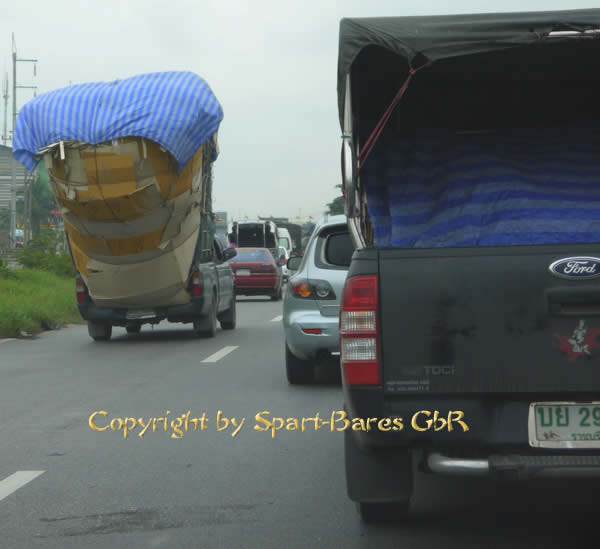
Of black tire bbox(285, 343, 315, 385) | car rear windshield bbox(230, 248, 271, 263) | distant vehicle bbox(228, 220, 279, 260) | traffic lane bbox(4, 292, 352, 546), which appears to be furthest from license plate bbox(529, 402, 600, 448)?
distant vehicle bbox(228, 220, 279, 260)

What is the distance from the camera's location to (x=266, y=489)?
5934 mm

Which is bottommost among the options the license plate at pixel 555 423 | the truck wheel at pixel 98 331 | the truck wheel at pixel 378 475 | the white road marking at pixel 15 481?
the truck wheel at pixel 98 331

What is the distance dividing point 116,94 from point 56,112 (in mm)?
836

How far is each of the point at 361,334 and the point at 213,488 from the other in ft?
6.81

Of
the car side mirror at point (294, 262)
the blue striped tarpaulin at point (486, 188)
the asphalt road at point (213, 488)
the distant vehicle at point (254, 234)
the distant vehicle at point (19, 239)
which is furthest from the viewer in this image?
the distant vehicle at point (19, 239)

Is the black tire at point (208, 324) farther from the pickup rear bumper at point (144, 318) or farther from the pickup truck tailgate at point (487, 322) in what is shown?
the pickup truck tailgate at point (487, 322)

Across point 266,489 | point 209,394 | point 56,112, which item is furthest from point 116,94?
point 266,489

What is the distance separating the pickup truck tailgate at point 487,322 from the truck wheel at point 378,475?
460mm

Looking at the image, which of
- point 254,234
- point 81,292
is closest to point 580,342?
point 81,292

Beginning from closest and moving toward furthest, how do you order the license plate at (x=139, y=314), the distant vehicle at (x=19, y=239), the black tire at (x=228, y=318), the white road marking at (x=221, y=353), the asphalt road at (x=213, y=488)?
the asphalt road at (x=213, y=488), the white road marking at (x=221, y=353), the license plate at (x=139, y=314), the black tire at (x=228, y=318), the distant vehicle at (x=19, y=239)

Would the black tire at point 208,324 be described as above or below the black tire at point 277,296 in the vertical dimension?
above

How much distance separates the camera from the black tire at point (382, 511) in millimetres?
4980

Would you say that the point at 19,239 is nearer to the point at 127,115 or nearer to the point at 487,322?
the point at 127,115

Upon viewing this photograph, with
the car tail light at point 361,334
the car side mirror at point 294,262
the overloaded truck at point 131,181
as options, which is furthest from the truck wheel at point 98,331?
the car tail light at point 361,334
